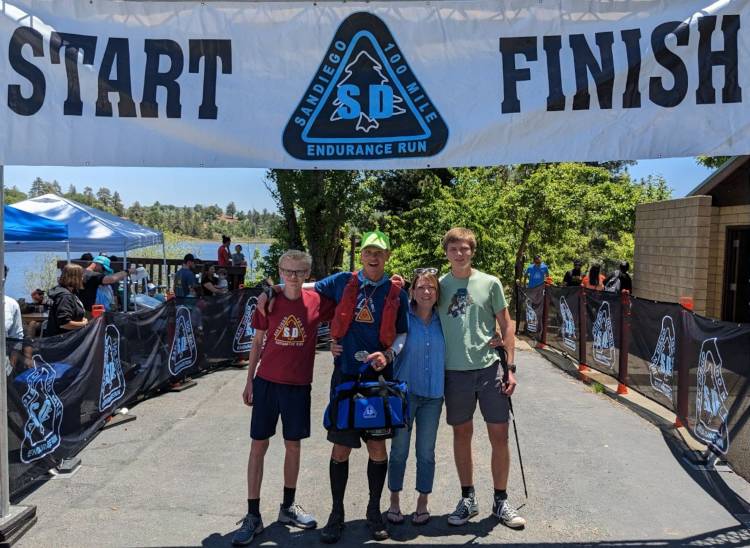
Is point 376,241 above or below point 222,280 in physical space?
above

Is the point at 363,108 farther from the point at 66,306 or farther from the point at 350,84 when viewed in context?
the point at 66,306

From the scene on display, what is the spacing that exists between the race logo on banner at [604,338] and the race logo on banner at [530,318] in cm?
465

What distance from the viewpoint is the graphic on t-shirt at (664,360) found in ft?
22.3

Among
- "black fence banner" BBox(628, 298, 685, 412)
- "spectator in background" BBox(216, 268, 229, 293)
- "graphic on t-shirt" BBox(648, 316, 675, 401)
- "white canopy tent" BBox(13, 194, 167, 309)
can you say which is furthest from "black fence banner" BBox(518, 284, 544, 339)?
"white canopy tent" BBox(13, 194, 167, 309)

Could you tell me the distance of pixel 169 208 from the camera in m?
137

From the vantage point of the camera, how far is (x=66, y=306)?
23.2 ft

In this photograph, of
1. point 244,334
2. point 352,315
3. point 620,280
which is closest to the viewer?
point 352,315

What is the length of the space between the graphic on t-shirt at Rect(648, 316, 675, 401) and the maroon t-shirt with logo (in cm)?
443

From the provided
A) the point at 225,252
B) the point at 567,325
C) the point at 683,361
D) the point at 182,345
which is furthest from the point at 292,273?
the point at 225,252

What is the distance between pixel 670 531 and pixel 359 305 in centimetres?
263

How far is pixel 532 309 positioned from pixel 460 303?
11.0 meters

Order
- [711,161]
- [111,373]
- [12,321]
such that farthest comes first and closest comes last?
[711,161], [111,373], [12,321]

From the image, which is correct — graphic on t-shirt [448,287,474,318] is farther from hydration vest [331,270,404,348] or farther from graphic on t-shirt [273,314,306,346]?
graphic on t-shirt [273,314,306,346]

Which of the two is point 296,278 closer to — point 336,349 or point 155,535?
point 336,349
